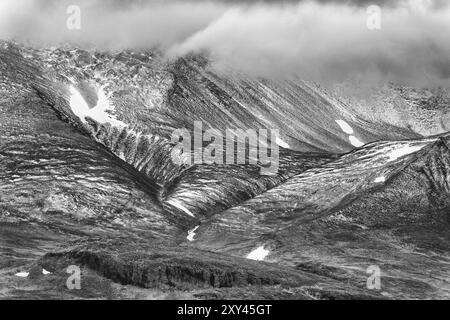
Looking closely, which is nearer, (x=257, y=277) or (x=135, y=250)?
(x=257, y=277)

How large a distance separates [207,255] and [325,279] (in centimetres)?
2402

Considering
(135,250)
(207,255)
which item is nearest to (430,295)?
(207,255)

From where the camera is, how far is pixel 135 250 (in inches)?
6329

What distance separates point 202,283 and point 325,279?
31.4 metres

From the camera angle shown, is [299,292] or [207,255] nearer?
[299,292]

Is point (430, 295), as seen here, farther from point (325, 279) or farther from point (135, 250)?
point (135, 250)
